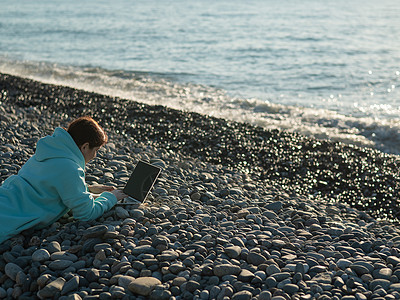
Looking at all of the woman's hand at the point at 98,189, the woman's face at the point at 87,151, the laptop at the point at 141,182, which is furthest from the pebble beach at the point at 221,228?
the woman's face at the point at 87,151

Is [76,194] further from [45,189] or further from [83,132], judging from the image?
[83,132]

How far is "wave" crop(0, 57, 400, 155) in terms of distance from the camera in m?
10.7

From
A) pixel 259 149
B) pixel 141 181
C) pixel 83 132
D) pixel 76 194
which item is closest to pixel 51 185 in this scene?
pixel 76 194

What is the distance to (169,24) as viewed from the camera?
31938 millimetres

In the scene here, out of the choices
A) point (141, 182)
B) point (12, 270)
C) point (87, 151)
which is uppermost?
point (87, 151)

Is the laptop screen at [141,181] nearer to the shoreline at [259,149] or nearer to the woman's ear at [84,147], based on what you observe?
the woman's ear at [84,147]

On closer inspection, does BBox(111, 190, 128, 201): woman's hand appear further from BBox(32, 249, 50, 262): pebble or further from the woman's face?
BBox(32, 249, 50, 262): pebble

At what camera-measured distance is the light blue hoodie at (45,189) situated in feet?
13.2

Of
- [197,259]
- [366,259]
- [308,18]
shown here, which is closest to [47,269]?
[197,259]

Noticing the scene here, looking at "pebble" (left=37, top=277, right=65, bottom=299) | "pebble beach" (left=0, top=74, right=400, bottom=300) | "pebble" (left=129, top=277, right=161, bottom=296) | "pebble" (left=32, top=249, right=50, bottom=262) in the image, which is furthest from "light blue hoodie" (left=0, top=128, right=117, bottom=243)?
"pebble" (left=129, top=277, right=161, bottom=296)

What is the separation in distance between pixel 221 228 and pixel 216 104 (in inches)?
363

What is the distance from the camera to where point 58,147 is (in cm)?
412

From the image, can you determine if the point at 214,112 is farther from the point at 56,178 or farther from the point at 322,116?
the point at 56,178

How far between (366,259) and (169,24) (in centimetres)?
2979
